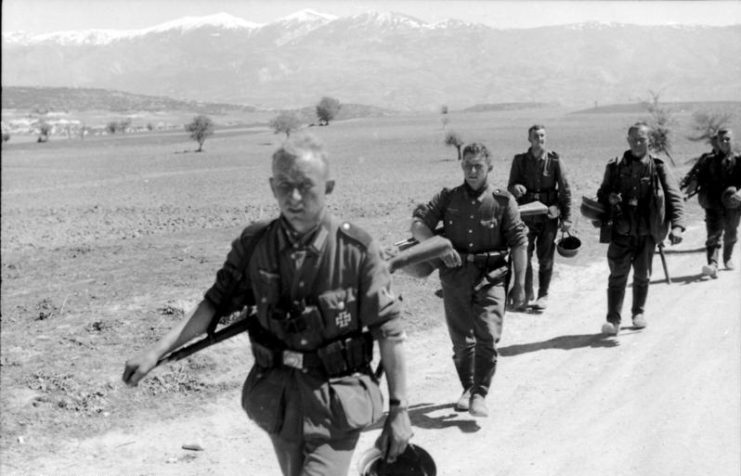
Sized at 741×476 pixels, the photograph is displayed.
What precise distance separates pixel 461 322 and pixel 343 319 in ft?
11.9

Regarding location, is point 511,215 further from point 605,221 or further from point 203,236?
point 203,236

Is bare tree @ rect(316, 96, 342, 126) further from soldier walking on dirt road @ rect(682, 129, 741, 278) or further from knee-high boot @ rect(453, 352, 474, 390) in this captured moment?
knee-high boot @ rect(453, 352, 474, 390)

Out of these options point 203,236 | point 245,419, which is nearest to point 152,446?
point 245,419

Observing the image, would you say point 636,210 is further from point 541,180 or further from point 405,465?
point 405,465

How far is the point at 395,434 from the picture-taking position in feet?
12.2

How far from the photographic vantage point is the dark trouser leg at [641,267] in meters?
9.23

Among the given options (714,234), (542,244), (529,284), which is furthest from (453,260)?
(714,234)

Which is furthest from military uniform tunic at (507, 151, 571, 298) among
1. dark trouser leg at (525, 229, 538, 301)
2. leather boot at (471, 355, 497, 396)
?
leather boot at (471, 355, 497, 396)

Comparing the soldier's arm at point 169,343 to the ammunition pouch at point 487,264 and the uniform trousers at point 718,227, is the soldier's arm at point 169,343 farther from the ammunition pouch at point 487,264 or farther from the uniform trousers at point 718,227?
the uniform trousers at point 718,227

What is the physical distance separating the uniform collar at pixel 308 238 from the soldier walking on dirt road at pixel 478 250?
326 centimetres

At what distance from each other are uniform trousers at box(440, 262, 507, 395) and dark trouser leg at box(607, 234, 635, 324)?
271 cm

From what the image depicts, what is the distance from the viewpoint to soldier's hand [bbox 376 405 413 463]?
373cm

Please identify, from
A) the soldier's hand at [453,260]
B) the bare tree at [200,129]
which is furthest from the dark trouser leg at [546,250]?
the bare tree at [200,129]

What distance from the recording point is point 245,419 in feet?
23.8
